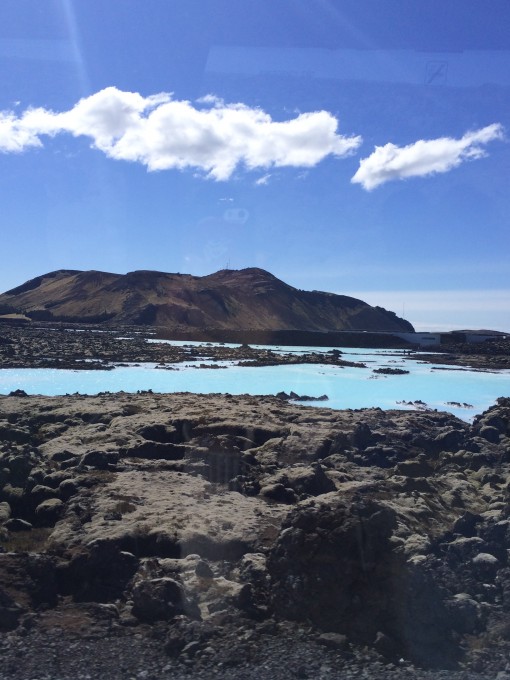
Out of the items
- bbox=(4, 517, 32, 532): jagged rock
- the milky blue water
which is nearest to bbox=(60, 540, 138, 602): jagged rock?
bbox=(4, 517, 32, 532): jagged rock

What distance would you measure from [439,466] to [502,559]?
5728 mm

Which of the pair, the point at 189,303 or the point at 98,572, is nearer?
the point at 98,572

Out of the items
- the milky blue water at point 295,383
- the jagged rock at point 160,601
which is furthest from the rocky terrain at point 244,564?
the milky blue water at point 295,383

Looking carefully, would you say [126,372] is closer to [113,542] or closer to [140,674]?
[113,542]

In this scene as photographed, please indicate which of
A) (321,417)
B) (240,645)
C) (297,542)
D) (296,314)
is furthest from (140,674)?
(296,314)

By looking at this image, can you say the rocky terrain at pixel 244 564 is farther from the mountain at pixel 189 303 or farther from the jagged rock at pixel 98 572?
the mountain at pixel 189 303

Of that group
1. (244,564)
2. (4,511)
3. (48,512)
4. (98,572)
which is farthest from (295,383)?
(98,572)

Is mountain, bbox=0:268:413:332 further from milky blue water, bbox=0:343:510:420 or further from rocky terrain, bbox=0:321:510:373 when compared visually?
milky blue water, bbox=0:343:510:420

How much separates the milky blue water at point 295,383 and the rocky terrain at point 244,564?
13080mm

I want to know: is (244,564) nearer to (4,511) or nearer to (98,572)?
(98,572)

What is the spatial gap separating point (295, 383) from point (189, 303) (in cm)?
6546

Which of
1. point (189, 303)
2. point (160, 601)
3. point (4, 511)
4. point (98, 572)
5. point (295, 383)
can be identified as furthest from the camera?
point (189, 303)

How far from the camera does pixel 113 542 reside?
27.2 ft

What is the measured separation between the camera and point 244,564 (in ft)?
26.6
